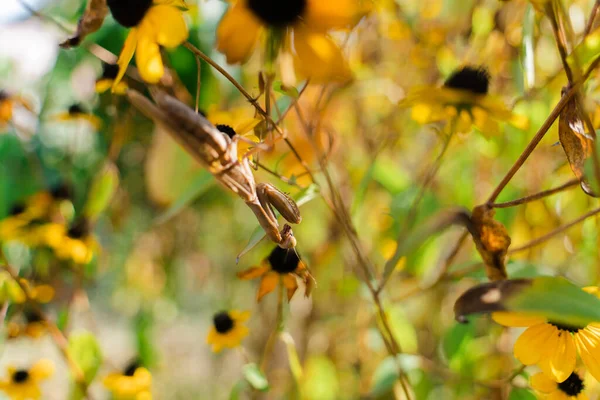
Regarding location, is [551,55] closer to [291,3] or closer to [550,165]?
[550,165]

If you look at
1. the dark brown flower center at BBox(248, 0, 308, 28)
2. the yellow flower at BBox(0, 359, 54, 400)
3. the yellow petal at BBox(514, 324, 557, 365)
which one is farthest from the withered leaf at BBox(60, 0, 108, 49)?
the yellow flower at BBox(0, 359, 54, 400)

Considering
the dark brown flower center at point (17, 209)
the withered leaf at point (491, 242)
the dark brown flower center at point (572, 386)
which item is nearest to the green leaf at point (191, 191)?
the withered leaf at point (491, 242)

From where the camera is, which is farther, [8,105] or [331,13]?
[8,105]

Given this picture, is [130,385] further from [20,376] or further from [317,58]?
[317,58]

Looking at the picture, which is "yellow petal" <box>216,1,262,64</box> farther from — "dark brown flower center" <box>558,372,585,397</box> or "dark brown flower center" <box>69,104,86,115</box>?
"dark brown flower center" <box>69,104,86,115</box>

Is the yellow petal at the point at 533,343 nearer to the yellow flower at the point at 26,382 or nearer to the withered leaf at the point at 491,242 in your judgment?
the withered leaf at the point at 491,242

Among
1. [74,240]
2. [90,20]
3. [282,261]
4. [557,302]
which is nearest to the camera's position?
[557,302]

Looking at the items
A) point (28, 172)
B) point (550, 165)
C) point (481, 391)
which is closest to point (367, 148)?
point (550, 165)

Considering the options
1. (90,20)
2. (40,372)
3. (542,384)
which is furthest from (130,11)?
(40,372)
